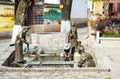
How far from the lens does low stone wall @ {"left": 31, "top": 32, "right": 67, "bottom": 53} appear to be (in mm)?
21719

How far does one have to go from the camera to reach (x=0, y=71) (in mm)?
14117

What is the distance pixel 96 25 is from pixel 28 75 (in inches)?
387

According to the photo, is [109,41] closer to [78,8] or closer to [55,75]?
[55,75]

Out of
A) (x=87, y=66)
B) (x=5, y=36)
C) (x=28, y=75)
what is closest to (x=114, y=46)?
(x=87, y=66)

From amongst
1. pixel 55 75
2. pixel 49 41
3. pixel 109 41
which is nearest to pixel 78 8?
pixel 49 41

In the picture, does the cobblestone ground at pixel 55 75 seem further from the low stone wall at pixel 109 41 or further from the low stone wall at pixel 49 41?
the low stone wall at pixel 49 41

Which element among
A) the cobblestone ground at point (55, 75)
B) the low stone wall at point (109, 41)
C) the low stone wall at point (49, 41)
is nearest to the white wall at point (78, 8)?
the low stone wall at point (49, 41)

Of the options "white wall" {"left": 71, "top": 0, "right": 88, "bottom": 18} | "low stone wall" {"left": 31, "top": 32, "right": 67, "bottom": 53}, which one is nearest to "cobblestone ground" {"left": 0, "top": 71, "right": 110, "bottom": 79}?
"low stone wall" {"left": 31, "top": 32, "right": 67, "bottom": 53}

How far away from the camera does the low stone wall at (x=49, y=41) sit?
21719 mm

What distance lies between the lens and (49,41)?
71.6 feet

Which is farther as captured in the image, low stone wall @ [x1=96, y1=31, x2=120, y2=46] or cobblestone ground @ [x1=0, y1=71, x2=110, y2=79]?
low stone wall @ [x1=96, y1=31, x2=120, y2=46]

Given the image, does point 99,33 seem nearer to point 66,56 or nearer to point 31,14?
point 66,56

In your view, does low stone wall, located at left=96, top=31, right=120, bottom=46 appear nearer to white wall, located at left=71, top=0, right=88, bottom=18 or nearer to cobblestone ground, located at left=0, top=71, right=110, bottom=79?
cobblestone ground, located at left=0, top=71, right=110, bottom=79

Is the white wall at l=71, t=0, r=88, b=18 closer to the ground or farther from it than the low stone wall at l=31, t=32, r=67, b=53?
farther from it
